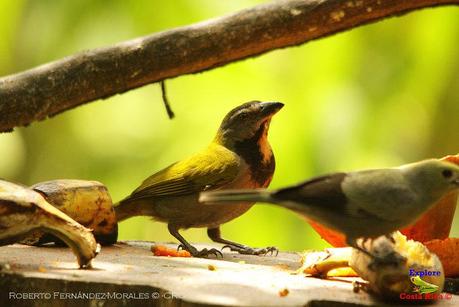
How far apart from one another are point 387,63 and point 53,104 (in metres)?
3.84

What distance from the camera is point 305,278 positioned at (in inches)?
159

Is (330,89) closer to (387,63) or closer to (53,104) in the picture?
(387,63)

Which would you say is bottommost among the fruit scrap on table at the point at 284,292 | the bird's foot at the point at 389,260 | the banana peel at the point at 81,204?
the fruit scrap on table at the point at 284,292

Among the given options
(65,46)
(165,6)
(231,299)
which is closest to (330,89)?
(165,6)

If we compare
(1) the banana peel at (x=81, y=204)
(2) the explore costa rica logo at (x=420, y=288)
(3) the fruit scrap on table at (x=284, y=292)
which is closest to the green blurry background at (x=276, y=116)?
(1) the banana peel at (x=81, y=204)

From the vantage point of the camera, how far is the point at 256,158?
17.3 feet

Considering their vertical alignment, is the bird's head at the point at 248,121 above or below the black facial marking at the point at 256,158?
above

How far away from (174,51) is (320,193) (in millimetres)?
1607

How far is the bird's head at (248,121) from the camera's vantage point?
5.28m

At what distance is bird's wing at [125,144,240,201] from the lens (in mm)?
5199

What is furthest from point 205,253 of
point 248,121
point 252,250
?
point 248,121

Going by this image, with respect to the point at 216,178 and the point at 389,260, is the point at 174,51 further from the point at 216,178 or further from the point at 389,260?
the point at 389,260

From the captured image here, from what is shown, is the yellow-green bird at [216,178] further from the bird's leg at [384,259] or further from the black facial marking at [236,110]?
the bird's leg at [384,259]

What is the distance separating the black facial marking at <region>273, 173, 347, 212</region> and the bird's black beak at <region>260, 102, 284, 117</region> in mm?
1674
